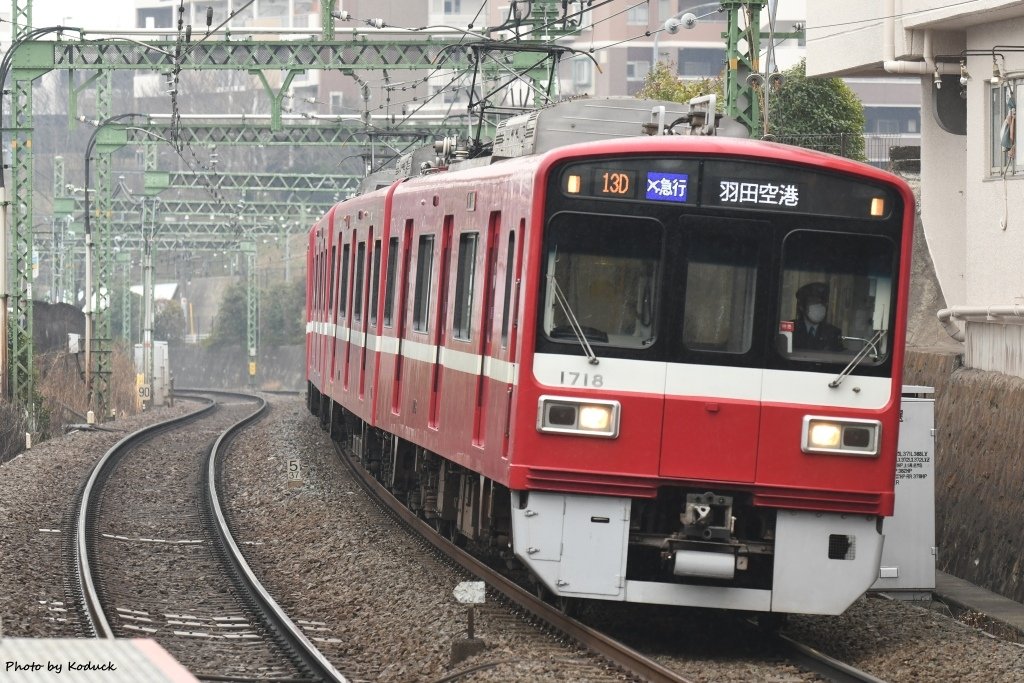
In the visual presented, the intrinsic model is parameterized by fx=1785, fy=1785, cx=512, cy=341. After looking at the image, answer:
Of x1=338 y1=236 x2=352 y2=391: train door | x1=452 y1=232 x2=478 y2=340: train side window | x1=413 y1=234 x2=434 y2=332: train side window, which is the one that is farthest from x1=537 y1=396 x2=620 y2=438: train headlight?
x1=338 y1=236 x2=352 y2=391: train door

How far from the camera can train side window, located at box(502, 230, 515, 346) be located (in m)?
10.3

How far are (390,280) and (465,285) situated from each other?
3636mm

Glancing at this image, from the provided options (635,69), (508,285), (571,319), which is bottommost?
(571,319)

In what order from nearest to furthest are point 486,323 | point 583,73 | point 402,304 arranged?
point 486,323
point 402,304
point 583,73

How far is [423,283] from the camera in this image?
13797 millimetres

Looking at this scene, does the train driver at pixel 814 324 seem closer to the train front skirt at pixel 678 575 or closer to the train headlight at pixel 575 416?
the train front skirt at pixel 678 575

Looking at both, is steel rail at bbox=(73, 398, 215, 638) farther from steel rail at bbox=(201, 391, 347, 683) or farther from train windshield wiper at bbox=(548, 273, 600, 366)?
train windshield wiper at bbox=(548, 273, 600, 366)

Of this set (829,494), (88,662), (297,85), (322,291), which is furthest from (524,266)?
(297,85)

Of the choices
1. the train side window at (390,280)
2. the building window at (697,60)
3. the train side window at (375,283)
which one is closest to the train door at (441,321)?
the train side window at (390,280)

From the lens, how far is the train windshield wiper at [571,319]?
960 centimetres

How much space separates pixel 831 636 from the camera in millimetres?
10594

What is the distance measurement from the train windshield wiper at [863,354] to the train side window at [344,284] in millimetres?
9919

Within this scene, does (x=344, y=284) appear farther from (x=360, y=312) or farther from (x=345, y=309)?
(x=360, y=312)

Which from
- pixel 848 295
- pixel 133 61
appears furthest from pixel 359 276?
pixel 133 61
